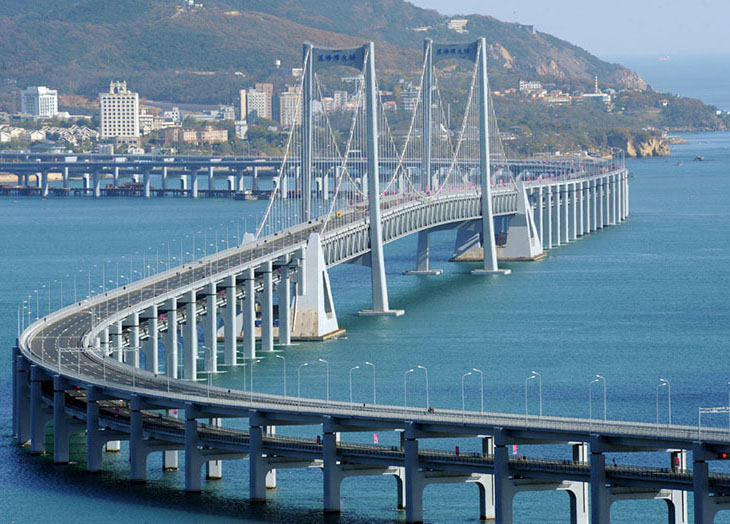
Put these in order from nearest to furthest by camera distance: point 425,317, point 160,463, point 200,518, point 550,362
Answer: point 200,518 < point 160,463 < point 550,362 < point 425,317

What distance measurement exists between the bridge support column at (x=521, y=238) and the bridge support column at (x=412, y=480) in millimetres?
79238

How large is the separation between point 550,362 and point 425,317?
17.1 meters

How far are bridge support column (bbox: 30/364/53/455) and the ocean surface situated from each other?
1192 millimetres

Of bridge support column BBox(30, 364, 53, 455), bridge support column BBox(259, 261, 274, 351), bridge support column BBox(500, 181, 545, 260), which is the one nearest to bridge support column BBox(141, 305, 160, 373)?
bridge support column BBox(259, 261, 274, 351)

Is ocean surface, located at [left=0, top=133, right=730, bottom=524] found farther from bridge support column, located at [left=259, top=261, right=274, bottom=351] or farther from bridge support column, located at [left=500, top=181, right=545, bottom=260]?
bridge support column, located at [left=500, top=181, right=545, bottom=260]

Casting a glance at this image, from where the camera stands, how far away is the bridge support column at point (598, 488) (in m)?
52.2

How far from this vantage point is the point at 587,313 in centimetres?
10206

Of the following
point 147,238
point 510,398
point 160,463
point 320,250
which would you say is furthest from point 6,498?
point 147,238

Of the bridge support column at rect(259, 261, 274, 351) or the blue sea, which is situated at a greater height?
the bridge support column at rect(259, 261, 274, 351)

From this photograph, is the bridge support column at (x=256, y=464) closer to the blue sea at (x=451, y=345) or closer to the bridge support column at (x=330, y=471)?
the blue sea at (x=451, y=345)

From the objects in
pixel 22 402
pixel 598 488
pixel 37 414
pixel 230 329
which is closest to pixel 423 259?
pixel 230 329

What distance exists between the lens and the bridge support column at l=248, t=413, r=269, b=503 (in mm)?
57812

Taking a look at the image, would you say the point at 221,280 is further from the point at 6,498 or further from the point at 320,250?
the point at 6,498

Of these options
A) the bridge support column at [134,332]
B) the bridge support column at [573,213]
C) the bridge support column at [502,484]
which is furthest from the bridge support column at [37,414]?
the bridge support column at [573,213]
